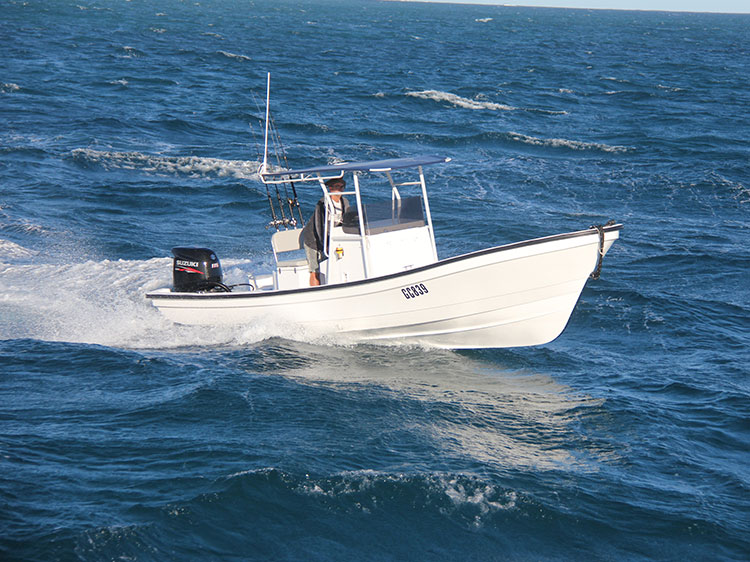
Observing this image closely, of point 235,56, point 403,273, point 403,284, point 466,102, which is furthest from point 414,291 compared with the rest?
point 235,56

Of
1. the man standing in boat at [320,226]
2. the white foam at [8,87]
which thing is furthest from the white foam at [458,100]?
the man standing in boat at [320,226]

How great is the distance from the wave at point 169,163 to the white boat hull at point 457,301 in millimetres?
11187

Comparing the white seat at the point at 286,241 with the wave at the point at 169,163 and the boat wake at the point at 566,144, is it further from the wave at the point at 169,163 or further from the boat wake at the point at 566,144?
the boat wake at the point at 566,144

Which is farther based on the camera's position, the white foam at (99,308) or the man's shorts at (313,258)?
the white foam at (99,308)

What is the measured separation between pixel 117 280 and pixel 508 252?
24.6ft

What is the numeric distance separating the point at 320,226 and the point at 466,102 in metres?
25.6

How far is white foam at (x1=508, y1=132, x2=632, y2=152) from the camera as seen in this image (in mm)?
25336

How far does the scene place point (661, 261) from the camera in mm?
15242

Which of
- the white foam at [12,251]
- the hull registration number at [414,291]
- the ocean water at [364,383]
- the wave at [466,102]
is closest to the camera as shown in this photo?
the ocean water at [364,383]

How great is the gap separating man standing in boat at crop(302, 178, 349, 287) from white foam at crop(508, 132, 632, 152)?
16.7 meters

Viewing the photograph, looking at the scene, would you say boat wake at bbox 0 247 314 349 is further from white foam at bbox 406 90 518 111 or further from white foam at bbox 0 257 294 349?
white foam at bbox 406 90 518 111

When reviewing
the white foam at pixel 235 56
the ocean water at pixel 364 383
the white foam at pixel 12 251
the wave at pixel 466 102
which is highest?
the white foam at pixel 235 56

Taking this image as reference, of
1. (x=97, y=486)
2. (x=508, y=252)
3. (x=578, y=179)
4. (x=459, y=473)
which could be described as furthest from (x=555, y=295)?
(x=578, y=179)

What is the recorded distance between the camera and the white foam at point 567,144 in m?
25.3
